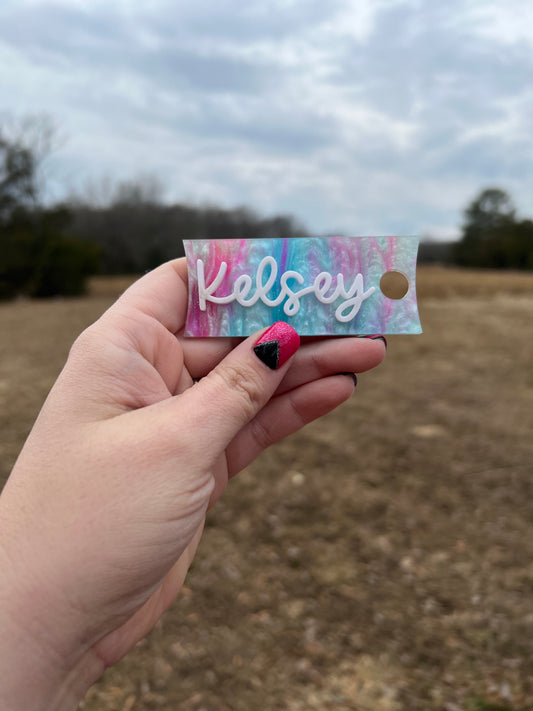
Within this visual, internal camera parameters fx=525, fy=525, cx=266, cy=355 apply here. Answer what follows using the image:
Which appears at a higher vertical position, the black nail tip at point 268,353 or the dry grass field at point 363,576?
the black nail tip at point 268,353

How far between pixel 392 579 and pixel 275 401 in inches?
88.4

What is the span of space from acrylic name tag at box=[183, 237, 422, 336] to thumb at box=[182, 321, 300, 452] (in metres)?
0.16

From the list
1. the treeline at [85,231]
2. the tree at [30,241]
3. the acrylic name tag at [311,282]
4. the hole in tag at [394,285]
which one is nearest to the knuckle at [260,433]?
the acrylic name tag at [311,282]

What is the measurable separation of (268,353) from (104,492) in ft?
1.83

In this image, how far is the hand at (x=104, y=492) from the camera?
1.22 m

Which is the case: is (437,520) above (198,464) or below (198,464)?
below

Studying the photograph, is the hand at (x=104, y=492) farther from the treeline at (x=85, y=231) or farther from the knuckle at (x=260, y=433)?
the treeline at (x=85, y=231)

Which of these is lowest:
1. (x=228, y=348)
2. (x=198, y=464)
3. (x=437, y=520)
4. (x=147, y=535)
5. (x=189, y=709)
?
(x=189, y=709)

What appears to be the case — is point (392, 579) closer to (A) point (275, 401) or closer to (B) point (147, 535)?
(A) point (275, 401)

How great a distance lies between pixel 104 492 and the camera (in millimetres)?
1274

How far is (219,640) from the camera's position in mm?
3092

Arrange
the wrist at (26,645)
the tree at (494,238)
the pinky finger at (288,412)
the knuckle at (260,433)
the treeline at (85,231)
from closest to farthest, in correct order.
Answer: the wrist at (26,645), the pinky finger at (288,412), the knuckle at (260,433), the treeline at (85,231), the tree at (494,238)

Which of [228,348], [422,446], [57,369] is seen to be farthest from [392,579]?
[57,369]

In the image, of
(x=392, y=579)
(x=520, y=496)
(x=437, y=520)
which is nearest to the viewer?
(x=392, y=579)
